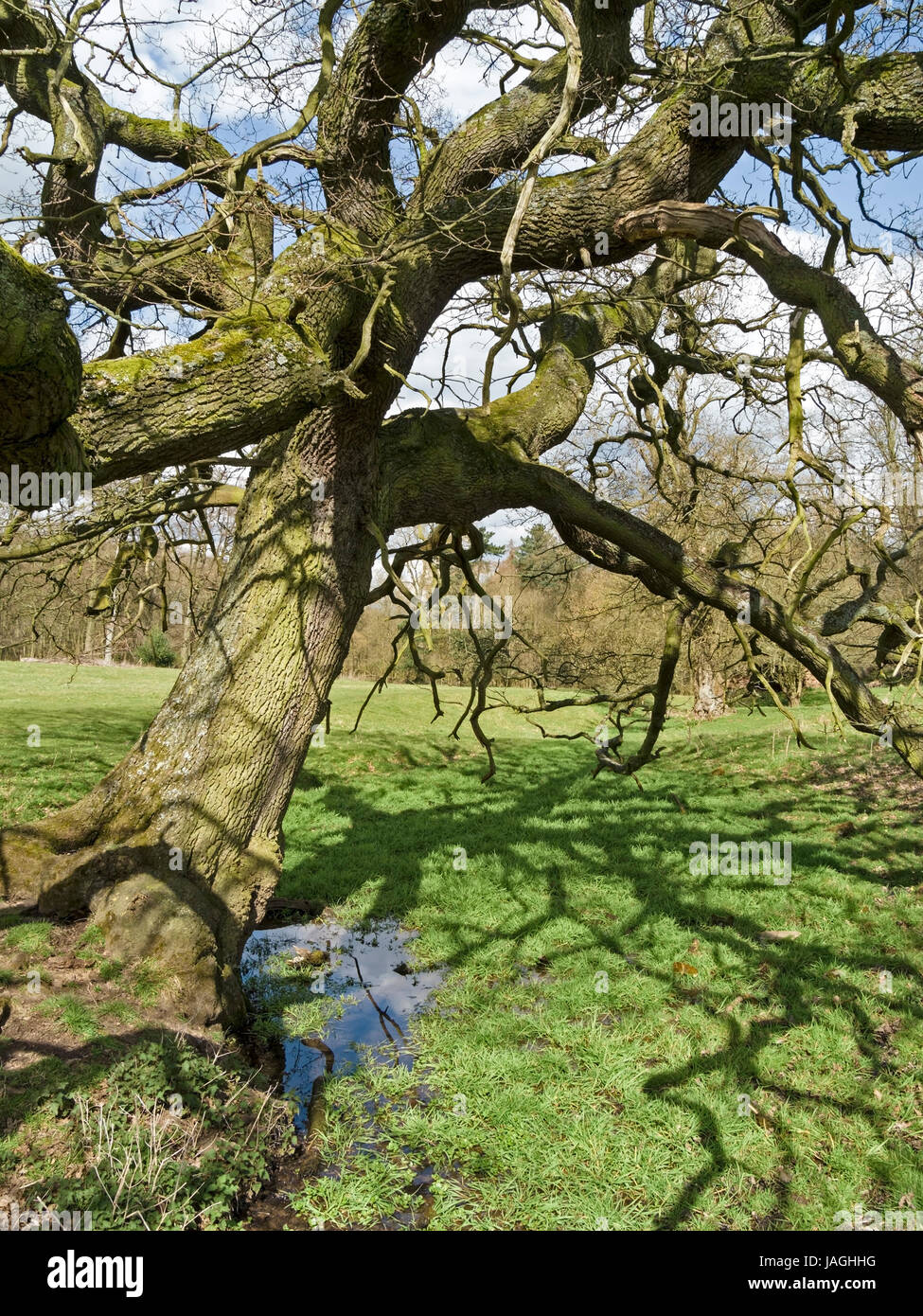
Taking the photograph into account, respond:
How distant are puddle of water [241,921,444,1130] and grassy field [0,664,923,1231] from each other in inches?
9.3

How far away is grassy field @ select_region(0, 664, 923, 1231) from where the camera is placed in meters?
3.79

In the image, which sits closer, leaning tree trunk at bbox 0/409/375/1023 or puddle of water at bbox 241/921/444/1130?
leaning tree trunk at bbox 0/409/375/1023

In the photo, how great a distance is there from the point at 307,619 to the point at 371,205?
8.79 ft

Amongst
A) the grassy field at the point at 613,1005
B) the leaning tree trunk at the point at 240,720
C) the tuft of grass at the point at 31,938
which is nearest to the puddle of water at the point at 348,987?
the grassy field at the point at 613,1005

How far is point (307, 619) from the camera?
16.8 ft

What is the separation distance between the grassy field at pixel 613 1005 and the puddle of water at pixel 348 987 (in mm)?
235

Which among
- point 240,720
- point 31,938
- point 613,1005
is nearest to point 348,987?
→ point 613,1005

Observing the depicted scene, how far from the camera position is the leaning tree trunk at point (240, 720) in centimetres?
494

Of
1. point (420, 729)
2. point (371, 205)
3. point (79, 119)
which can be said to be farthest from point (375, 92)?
point (420, 729)

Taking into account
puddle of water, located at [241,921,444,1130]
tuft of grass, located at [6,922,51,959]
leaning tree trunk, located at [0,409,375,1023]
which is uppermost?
leaning tree trunk, located at [0,409,375,1023]

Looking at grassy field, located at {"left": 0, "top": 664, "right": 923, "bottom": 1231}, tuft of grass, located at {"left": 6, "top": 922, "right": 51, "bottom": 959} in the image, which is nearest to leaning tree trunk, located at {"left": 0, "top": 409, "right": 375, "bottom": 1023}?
tuft of grass, located at {"left": 6, "top": 922, "right": 51, "bottom": 959}

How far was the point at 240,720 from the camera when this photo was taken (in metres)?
4.99

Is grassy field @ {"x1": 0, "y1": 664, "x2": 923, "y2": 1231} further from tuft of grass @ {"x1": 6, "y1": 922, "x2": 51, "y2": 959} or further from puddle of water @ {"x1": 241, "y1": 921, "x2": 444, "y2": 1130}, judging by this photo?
puddle of water @ {"x1": 241, "y1": 921, "x2": 444, "y2": 1130}

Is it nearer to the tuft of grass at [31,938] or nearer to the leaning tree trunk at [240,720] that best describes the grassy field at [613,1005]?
the tuft of grass at [31,938]
